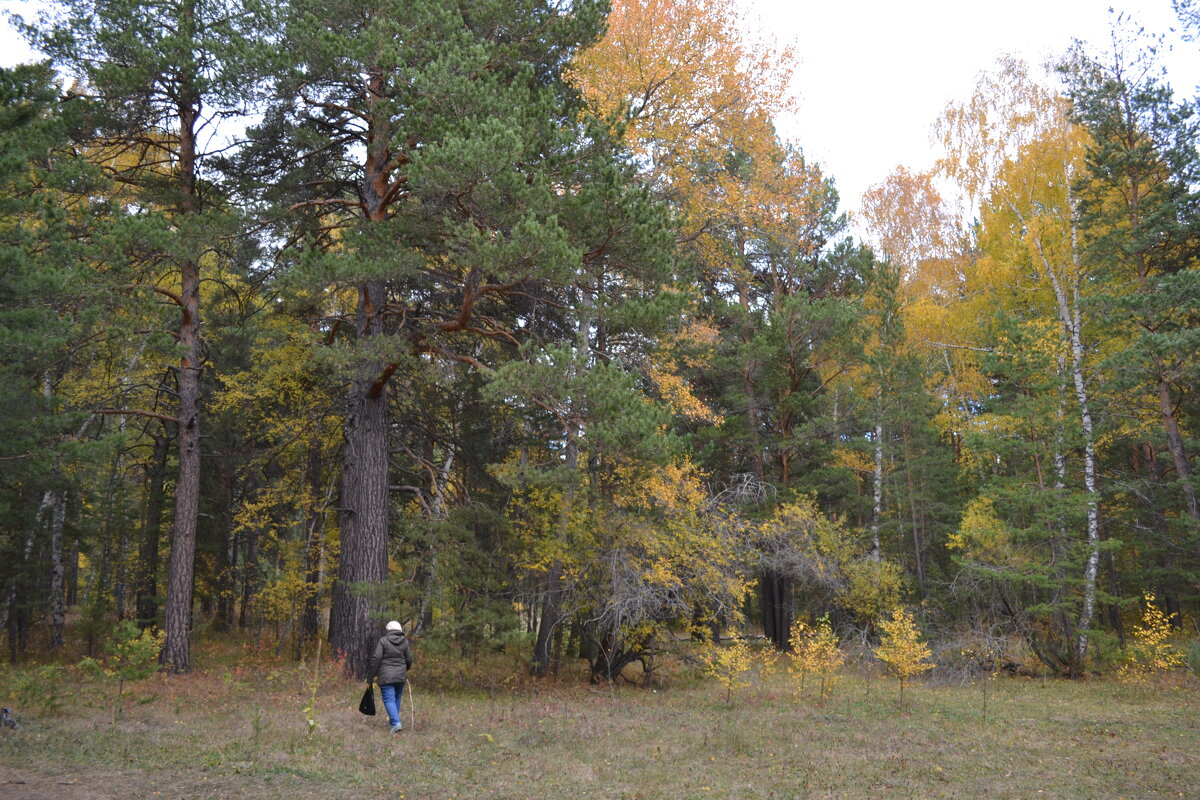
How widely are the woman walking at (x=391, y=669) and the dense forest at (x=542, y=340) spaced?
1.74 metres

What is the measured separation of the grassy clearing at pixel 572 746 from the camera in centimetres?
674

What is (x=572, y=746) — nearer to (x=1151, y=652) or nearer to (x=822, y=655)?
(x=822, y=655)

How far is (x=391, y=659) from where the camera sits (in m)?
8.92

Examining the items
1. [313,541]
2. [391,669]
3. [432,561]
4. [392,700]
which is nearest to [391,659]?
[391,669]

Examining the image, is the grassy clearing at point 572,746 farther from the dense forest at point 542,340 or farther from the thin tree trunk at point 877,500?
the thin tree trunk at point 877,500

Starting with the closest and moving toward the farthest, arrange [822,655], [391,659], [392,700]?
1. [392,700]
2. [391,659]
3. [822,655]

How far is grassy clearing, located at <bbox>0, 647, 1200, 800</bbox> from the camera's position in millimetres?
6742

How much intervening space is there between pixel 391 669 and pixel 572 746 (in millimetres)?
2324

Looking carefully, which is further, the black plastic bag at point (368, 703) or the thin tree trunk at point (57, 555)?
the thin tree trunk at point (57, 555)

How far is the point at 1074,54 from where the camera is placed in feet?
66.9

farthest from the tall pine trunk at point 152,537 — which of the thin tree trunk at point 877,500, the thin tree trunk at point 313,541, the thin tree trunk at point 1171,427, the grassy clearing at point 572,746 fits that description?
the thin tree trunk at point 1171,427

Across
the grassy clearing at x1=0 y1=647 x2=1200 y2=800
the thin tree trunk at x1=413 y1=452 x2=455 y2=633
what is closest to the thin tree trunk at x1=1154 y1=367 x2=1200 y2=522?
the grassy clearing at x1=0 y1=647 x2=1200 y2=800

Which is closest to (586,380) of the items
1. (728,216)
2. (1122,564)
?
(728,216)

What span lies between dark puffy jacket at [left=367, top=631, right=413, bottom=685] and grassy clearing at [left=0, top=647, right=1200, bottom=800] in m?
0.59
